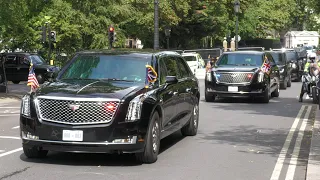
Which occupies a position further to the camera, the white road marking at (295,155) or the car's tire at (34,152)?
the car's tire at (34,152)

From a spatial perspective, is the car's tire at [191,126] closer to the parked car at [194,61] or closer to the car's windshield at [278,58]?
the car's windshield at [278,58]

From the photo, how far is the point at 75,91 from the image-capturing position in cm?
850

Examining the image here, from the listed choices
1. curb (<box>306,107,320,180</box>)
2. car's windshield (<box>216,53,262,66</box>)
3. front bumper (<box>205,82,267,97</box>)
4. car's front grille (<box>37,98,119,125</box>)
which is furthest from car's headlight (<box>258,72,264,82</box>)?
car's front grille (<box>37,98,119,125</box>)

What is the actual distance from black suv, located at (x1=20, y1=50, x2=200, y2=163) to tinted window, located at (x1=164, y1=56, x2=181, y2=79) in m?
0.78

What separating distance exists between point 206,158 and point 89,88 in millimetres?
2242

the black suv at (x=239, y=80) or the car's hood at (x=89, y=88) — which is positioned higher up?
the car's hood at (x=89, y=88)

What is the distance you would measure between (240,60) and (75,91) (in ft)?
41.2

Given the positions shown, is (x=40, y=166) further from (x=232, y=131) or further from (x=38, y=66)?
(x=38, y=66)

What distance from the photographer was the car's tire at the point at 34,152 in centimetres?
891

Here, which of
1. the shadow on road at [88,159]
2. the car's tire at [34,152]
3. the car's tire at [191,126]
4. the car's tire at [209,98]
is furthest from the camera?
the car's tire at [209,98]

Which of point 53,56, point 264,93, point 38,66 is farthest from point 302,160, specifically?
point 53,56

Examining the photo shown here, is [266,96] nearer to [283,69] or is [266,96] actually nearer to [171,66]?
[283,69]

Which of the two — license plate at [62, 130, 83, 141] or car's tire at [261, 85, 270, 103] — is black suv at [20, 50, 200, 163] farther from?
car's tire at [261, 85, 270, 103]

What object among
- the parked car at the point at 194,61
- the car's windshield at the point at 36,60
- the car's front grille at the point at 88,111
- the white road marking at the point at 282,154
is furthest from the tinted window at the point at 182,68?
the parked car at the point at 194,61
